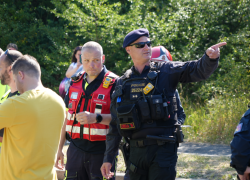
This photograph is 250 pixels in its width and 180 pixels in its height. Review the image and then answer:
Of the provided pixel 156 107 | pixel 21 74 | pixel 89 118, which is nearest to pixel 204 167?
pixel 89 118

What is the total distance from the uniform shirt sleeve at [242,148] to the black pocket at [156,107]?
0.71 m

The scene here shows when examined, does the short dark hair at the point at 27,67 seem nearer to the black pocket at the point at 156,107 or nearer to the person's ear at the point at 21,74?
the person's ear at the point at 21,74

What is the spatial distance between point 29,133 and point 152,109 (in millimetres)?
1159

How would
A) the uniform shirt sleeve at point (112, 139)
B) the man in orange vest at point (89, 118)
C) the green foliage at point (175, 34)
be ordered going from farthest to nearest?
the green foliage at point (175, 34)
the man in orange vest at point (89, 118)
the uniform shirt sleeve at point (112, 139)

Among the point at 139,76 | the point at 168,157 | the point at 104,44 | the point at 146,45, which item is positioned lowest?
the point at 168,157

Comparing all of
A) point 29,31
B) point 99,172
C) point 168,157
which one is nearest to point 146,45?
point 168,157

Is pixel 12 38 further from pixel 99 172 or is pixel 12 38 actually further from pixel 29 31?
pixel 99 172

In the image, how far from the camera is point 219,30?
11461mm

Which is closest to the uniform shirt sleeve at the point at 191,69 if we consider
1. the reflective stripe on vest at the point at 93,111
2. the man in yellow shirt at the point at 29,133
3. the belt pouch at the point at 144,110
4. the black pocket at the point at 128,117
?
the belt pouch at the point at 144,110

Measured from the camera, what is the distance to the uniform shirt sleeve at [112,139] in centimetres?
345

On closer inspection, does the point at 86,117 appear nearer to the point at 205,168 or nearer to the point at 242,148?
the point at 242,148

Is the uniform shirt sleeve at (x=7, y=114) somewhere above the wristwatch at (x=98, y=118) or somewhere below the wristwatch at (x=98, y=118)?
above

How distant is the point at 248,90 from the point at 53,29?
7419 mm

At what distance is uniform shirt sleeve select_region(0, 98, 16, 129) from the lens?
2486 millimetres
